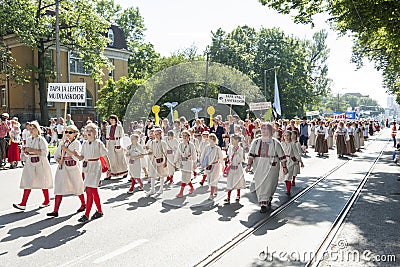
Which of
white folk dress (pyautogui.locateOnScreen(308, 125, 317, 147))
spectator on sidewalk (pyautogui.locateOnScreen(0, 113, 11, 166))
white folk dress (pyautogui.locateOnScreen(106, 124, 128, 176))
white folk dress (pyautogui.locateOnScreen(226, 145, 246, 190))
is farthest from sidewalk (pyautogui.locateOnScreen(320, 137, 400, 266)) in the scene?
white folk dress (pyautogui.locateOnScreen(308, 125, 317, 147))

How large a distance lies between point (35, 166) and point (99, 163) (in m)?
1.69

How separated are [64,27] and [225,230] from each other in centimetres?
3128

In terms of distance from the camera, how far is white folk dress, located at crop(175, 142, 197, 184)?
10359 millimetres

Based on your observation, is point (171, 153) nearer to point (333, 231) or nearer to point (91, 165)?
point (91, 165)

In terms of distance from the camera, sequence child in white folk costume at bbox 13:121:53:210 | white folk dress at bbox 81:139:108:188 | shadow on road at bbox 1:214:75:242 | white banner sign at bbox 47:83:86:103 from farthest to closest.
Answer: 1. white banner sign at bbox 47:83:86:103
2. child in white folk costume at bbox 13:121:53:210
3. white folk dress at bbox 81:139:108:188
4. shadow on road at bbox 1:214:75:242

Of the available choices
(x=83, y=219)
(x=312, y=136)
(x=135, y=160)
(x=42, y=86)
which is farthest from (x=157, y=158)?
(x=42, y=86)

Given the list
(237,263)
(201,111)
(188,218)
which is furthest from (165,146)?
(201,111)

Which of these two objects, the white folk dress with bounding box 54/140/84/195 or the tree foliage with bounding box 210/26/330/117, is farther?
the tree foliage with bounding box 210/26/330/117

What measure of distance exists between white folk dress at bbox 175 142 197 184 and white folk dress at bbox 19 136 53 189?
304 cm

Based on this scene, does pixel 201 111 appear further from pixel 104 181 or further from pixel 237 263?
pixel 237 263

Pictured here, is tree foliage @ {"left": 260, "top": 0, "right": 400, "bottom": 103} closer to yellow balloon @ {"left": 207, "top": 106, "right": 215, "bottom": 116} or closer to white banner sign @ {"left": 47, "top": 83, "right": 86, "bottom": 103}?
yellow balloon @ {"left": 207, "top": 106, "right": 215, "bottom": 116}

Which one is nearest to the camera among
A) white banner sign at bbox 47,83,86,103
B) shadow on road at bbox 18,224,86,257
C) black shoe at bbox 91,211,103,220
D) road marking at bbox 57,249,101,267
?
road marking at bbox 57,249,101,267

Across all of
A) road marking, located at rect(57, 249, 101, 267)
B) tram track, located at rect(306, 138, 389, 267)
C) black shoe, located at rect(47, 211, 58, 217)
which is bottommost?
tram track, located at rect(306, 138, 389, 267)
